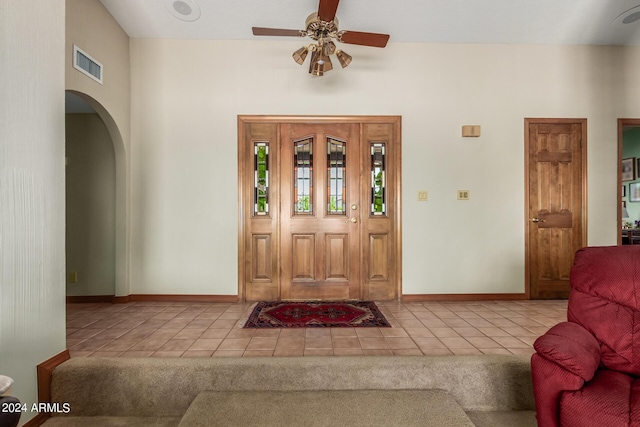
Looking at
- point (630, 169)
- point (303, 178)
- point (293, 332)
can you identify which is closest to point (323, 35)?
point (303, 178)

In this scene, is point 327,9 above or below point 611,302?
above

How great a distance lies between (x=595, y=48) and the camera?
3662 millimetres

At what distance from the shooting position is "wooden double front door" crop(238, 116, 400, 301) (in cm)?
356

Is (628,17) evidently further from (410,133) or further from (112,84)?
(112,84)

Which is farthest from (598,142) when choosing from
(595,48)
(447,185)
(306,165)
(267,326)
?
(267,326)

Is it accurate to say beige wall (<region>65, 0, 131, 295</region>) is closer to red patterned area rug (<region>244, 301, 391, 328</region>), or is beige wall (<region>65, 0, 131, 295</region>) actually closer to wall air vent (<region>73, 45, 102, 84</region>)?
wall air vent (<region>73, 45, 102, 84</region>)

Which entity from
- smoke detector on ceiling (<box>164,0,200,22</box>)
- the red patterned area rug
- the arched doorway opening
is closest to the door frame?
the red patterned area rug

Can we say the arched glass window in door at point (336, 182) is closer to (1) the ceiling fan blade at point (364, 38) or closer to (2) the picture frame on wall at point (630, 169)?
(1) the ceiling fan blade at point (364, 38)

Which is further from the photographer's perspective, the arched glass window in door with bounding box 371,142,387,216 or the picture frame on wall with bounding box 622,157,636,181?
the picture frame on wall with bounding box 622,157,636,181

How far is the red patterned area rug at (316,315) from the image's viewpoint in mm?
2715

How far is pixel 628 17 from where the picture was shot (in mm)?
3248

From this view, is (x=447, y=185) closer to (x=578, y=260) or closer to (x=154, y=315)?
(x=578, y=260)

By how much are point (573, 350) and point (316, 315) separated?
205 centimetres

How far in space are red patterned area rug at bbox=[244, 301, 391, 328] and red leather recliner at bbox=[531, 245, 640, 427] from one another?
1.38 meters
